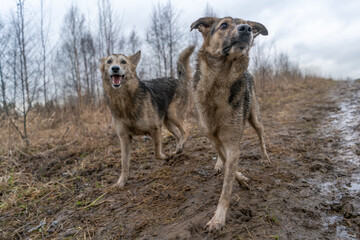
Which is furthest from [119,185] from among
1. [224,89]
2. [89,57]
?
[89,57]

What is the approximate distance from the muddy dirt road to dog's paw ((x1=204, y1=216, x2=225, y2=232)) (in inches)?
1.9

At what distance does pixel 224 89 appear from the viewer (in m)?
2.46

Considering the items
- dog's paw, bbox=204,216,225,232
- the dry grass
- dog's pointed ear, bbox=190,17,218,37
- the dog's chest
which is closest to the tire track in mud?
dog's paw, bbox=204,216,225,232

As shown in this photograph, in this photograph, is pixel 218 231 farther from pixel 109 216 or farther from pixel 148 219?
pixel 109 216

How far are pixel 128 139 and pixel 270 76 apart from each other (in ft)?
56.6

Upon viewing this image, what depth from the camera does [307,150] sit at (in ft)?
14.6

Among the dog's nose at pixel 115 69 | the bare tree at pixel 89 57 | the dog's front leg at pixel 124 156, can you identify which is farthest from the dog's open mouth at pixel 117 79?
the bare tree at pixel 89 57

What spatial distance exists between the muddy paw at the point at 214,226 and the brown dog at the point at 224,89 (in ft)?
0.13

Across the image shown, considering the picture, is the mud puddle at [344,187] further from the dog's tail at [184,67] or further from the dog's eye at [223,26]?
the dog's tail at [184,67]

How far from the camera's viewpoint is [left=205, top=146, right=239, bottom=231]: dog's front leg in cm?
222

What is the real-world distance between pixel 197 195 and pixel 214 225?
78cm

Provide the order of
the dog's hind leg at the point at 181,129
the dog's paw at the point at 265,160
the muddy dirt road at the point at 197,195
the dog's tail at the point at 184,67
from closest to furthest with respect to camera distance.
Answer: the muddy dirt road at the point at 197,195 → the dog's paw at the point at 265,160 → the dog's tail at the point at 184,67 → the dog's hind leg at the point at 181,129

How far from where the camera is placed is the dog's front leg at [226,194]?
7.28 feet

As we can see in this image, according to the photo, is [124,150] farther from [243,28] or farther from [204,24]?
[243,28]
